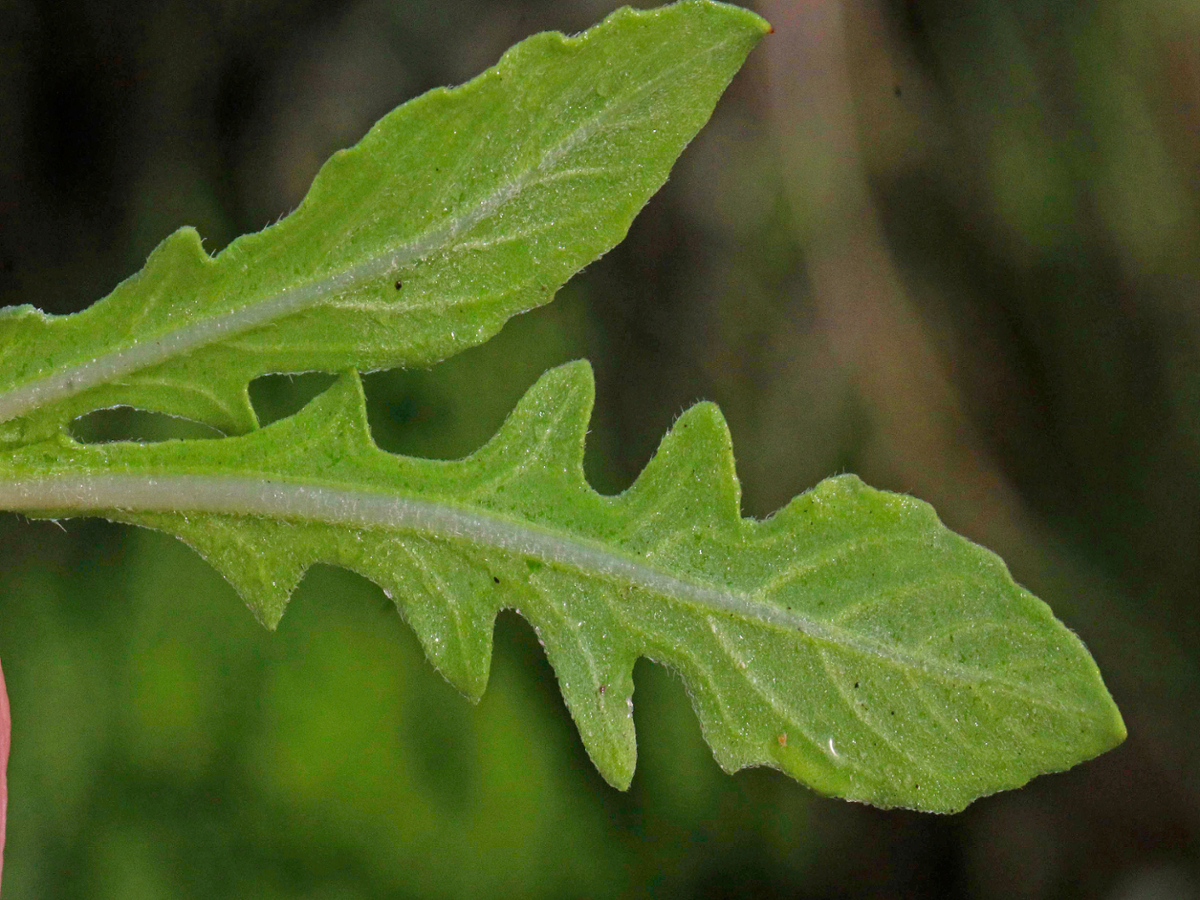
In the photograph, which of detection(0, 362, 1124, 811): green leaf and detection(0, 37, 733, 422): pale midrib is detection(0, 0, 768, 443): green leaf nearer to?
detection(0, 37, 733, 422): pale midrib

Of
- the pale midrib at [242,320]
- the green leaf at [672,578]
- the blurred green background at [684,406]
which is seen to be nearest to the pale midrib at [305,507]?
the green leaf at [672,578]

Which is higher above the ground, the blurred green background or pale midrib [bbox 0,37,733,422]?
pale midrib [bbox 0,37,733,422]

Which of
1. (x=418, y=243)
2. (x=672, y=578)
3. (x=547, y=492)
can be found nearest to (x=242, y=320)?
(x=418, y=243)

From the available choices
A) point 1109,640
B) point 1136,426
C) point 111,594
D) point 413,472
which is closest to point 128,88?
point 111,594

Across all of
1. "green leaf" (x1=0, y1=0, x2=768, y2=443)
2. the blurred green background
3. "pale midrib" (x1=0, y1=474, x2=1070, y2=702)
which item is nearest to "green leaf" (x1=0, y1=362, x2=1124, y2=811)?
"pale midrib" (x1=0, y1=474, x2=1070, y2=702)

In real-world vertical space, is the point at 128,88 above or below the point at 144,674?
above

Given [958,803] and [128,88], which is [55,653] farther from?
[958,803]
